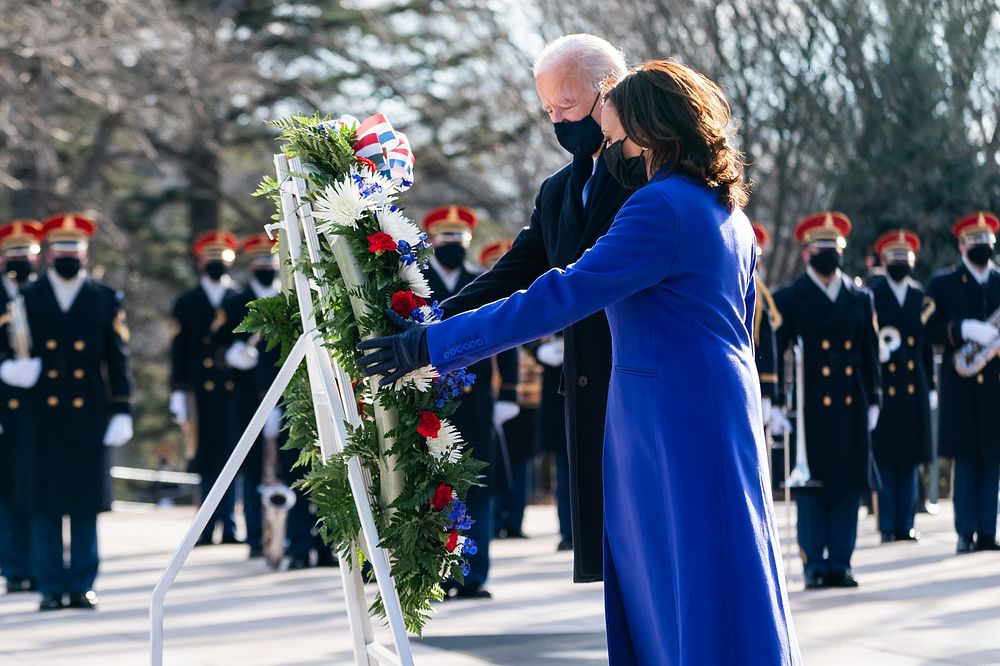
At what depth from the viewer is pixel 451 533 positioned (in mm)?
4281

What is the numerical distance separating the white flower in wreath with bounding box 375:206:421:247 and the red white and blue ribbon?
0.20m

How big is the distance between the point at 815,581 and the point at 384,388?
5411mm

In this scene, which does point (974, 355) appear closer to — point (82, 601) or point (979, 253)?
point (979, 253)

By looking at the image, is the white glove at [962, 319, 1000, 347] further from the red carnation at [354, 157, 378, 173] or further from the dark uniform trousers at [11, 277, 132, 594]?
the red carnation at [354, 157, 378, 173]

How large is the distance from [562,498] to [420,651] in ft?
16.3

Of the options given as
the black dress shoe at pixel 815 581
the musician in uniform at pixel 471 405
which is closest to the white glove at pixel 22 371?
the musician in uniform at pixel 471 405

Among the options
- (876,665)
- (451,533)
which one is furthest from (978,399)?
(451,533)

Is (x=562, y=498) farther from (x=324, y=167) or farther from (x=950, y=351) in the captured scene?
(x=324, y=167)

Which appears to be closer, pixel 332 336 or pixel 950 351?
pixel 332 336

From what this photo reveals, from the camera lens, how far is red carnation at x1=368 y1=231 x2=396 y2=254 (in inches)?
164

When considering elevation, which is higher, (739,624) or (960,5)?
(960,5)

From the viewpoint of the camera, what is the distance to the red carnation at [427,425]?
166 inches

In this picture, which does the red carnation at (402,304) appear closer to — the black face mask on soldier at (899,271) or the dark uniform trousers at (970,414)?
the dark uniform trousers at (970,414)

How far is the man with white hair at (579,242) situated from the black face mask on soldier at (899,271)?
25.3 ft
